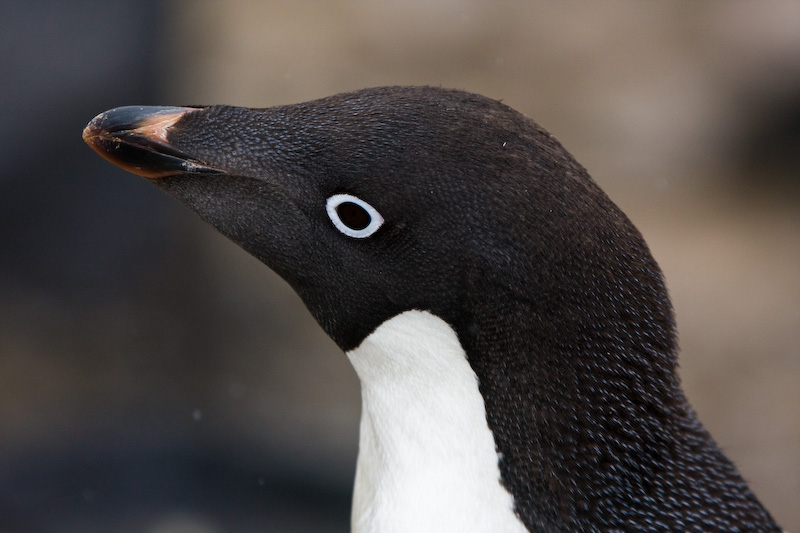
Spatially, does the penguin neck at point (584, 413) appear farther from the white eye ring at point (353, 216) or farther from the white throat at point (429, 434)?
the white eye ring at point (353, 216)

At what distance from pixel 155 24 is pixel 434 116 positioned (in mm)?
2948

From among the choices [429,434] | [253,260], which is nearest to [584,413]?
[429,434]

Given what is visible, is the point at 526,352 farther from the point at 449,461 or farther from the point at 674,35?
the point at 674,35

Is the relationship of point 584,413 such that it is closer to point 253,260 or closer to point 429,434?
point 429,434

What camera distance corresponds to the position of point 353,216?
1537 millimetres

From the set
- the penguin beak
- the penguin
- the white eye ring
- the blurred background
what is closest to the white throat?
the penguin

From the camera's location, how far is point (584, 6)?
13.6 feet

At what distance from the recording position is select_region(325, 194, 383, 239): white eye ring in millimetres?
1509

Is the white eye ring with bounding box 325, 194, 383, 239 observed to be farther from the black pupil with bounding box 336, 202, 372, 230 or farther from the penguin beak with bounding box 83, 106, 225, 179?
the penguin beak with bounding box 83, 106, 225, 179

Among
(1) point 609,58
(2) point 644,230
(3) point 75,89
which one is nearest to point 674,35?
(1) point 609,58

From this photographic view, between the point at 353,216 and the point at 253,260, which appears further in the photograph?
the point at 253,260

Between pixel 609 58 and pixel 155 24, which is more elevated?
pixel 609 58

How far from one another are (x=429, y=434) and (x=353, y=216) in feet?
1.32

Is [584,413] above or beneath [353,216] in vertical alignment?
beneath
